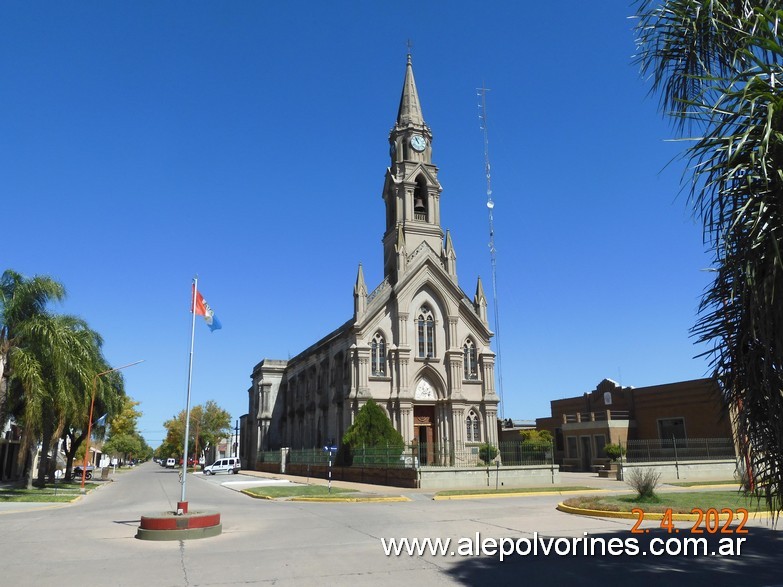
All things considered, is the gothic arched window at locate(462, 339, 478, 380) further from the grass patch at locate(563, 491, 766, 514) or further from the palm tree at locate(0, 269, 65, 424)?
the palm tree at locate(0, 269, 65, 424)

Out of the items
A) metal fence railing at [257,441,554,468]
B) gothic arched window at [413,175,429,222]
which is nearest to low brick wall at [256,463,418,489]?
metal fence railing at [257,441,554,468]

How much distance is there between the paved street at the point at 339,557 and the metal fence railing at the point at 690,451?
23626 mm

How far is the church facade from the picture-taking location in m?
45.2

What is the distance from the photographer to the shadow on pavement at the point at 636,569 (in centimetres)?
973

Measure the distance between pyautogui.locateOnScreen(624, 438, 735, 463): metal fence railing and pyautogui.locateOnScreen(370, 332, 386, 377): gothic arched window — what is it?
17.5 meters

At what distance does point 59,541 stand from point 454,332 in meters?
35.3

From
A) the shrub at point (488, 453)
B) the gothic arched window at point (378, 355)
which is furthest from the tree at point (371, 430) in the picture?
the shrub at point (488, 453)

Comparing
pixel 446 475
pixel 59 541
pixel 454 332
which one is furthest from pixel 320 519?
pixel 454 332

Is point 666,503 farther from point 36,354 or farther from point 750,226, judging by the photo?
point 36,354

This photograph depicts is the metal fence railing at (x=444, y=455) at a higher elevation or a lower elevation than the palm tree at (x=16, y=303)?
lower

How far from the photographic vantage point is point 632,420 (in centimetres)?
4862

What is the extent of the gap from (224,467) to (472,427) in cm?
3340

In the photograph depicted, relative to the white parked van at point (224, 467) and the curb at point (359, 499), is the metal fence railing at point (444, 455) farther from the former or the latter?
the white parked van at point (224, 467)

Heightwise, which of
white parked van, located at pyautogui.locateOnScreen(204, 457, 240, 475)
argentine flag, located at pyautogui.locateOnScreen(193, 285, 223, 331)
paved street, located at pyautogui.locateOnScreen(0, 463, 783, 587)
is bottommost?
white parked van, located at pyautogui.locateOnScreen(204, 457, 240, 475)
